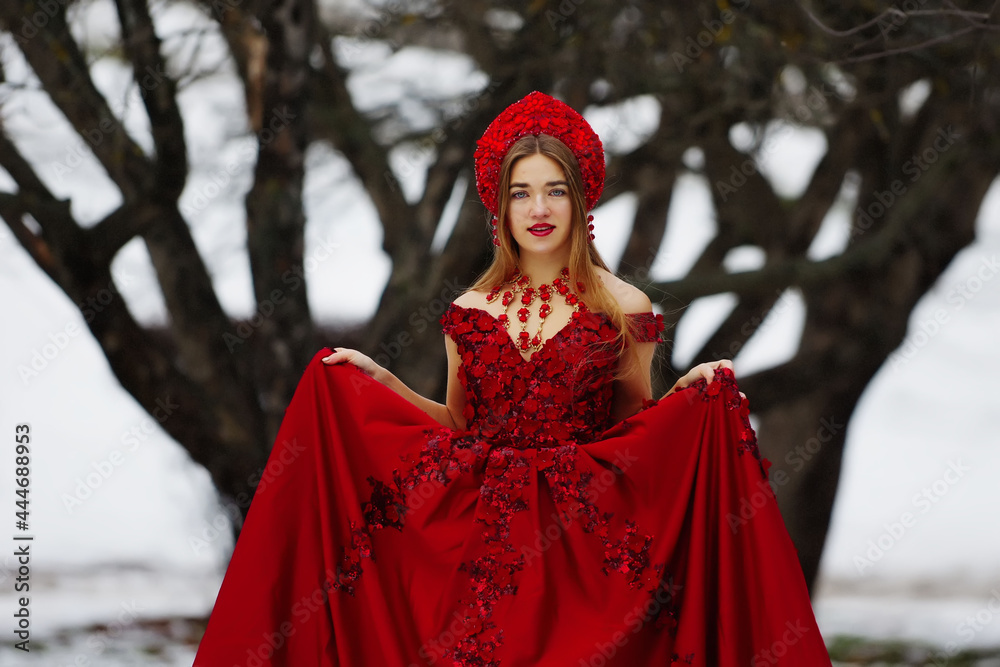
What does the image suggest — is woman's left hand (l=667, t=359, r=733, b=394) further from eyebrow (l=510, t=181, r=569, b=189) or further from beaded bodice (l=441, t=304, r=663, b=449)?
eyebrow (l=510, t=181, r=569, b=189)

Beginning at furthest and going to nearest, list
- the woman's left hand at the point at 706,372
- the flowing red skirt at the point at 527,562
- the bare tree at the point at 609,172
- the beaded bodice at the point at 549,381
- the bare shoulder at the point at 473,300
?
the bare tree at the point at 609,172 → the bare shoulder at the point at 473,300 → the beaded bodice at the point at 549,381 → the woman's left hand at the point at 706,372 → the flowing red skirt at the point at 527,562

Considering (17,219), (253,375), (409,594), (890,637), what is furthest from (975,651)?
(17,219)

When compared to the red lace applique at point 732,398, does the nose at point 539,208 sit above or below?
above

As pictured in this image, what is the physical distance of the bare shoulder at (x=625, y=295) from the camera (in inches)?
110

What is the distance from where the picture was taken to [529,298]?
2.81m

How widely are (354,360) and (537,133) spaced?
759 mm

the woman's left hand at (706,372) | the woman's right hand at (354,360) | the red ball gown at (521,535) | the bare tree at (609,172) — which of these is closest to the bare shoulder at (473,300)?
the red ball gown at (521,535)

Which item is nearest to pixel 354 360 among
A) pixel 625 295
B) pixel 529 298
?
pixel 529 298

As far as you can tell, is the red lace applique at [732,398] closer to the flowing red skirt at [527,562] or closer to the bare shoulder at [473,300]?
the flowing red skirt at [527,562]

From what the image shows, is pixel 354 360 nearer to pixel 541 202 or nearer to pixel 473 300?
pixel 473 300

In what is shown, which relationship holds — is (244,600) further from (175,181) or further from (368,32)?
(368,32)

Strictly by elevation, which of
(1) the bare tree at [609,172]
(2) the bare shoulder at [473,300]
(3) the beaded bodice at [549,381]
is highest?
(1) the bare tree at [609,172]

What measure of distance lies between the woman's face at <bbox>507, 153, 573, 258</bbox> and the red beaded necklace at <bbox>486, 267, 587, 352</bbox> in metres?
0.11

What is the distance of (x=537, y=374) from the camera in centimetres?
273
